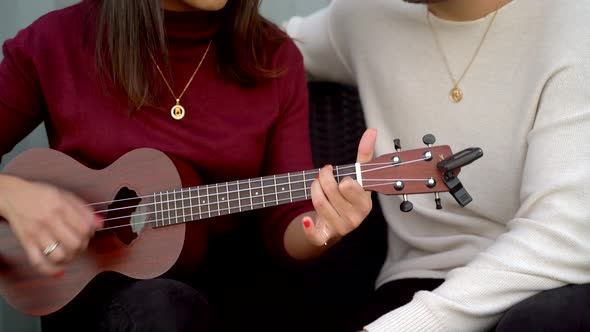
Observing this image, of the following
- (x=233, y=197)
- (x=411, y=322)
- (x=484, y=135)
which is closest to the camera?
(x=411, y=322)

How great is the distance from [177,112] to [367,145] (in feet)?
1.55

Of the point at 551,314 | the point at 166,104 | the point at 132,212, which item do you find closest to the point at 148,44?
the point at 166,104

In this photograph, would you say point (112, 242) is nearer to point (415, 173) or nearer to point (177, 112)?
point (177, 112)

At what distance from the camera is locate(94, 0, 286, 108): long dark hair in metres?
1.40

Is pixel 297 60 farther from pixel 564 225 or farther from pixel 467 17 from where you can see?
pixel 564 225

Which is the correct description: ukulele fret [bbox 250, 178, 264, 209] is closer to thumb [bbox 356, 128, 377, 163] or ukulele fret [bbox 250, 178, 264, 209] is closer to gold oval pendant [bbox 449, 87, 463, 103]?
thumb [bbox 356, 128, 377, 163]

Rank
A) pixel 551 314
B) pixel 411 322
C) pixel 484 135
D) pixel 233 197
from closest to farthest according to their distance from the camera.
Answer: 1. pixel 551 314
2. pixel 411 322
3. pixel 233 197
4. pixel 484 135

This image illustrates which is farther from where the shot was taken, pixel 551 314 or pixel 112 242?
pixel 112 242

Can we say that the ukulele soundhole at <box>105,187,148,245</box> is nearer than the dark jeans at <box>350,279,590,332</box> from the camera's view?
No

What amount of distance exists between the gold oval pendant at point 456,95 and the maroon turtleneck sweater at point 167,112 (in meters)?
0.32

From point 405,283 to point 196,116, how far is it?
1.87ft

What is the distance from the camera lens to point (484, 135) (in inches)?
55.7

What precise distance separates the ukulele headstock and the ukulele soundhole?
1.52ft

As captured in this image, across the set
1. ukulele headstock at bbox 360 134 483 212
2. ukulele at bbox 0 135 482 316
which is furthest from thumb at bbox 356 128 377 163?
ukulele at bbox 0 135 482 316
